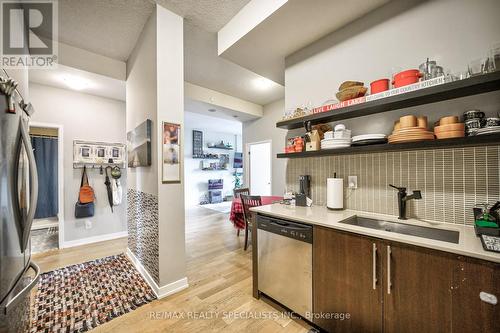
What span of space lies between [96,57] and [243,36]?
2.35 metres

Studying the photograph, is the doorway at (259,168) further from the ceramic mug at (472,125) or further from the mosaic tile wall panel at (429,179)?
the ceramic mug at (472,125)

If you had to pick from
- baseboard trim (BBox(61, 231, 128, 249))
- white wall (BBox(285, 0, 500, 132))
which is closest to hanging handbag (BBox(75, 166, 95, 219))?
baseboard trim (BBox(61, 231, 128, 249))

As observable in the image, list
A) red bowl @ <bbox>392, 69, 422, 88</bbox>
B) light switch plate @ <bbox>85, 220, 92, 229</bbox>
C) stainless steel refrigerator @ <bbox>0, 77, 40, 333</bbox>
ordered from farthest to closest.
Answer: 1. light switch plate @ <bbox>85, 220, 92, 229</bbox>
2. red bowl @ <bbox>392, 69, 422, 88</bbox>
3. stainless steel refrigerator @ <bbox>0, 77, 40, 333</bbox>

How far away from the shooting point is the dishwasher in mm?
1581

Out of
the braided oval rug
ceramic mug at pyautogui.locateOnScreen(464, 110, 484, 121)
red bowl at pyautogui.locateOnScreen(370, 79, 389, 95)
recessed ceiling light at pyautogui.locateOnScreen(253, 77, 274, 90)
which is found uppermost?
recessed ceiling light at pyautogui.locateOnScreen(253, 77, 274, 90)

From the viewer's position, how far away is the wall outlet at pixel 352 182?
187 cm

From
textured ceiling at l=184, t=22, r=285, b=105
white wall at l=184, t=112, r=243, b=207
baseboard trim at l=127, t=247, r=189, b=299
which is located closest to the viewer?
baseboard trim at l=127, t=247, r=189, b=299

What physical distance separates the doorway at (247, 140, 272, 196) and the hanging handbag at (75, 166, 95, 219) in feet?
11.7

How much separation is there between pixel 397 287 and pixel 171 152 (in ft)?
7.05

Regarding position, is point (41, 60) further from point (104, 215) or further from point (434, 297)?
point (434, 297)

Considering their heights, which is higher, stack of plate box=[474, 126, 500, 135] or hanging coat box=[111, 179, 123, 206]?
stack of plate box=[474, 126, 500, 135]

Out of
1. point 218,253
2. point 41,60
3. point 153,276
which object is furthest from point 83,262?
point 41,60

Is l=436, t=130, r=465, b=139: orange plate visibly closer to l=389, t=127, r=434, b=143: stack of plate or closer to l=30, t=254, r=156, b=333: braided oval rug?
l=389, t=127, r=434, b=143: stack of plate

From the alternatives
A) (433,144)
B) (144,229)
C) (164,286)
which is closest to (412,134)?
(433,144)
